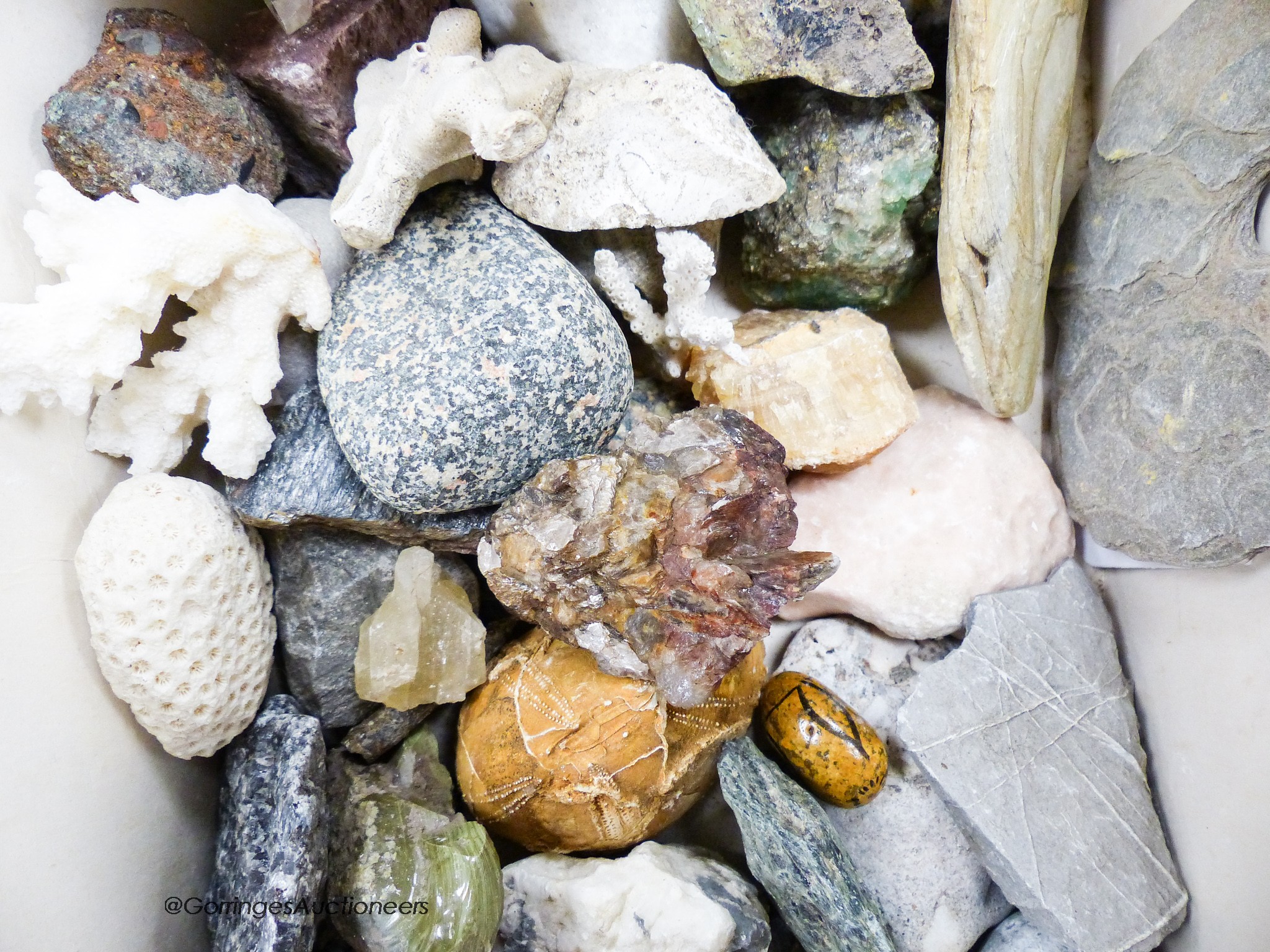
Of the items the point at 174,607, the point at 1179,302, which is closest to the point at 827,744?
the point at 1179,302

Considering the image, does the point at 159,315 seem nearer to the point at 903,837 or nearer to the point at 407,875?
the point at 407,875

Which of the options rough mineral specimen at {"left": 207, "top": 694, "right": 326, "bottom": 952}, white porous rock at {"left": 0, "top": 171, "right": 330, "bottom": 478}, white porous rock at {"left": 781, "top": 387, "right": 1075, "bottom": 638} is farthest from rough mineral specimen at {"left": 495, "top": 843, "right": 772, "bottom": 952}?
white porous rock at {"left": 0, "top": 171, "right": 330, "bottom": 478}

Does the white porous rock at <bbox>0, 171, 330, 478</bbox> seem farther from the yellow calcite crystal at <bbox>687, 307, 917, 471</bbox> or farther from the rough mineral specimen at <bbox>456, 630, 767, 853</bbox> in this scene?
the yellow calcite crystal at <bbox>687, 307, 917, 471</bbox>

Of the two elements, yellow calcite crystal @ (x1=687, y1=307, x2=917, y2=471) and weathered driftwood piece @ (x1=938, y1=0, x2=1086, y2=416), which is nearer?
weathered driftwood piece @ (x1=938, y1=0, x2=1086, y2=416)

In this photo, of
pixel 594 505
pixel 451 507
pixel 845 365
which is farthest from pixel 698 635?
pixel 845 365

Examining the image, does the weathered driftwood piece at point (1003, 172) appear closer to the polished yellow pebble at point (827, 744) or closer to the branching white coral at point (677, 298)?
the branching white coral at point (677, 298)
